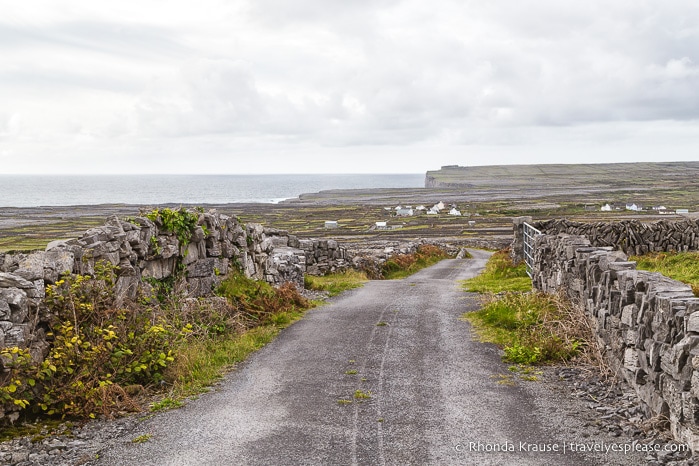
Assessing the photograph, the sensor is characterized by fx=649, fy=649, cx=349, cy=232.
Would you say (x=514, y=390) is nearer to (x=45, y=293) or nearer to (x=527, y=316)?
(x=527, y=316)

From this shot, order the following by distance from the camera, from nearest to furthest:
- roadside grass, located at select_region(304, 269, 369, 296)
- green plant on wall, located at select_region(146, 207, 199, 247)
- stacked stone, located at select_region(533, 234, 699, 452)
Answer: stacked stone, located at select_region(533, 234, 699, 452)
green plant on wall, located at select_region(146, 207, 199, 247)
roadside grass, located at select_region(304, 269, 369, 296)

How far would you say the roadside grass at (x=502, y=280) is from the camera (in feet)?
68.7

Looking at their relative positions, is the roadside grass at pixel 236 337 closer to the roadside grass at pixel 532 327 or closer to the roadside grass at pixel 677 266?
the roadside grass at pixel 532 327

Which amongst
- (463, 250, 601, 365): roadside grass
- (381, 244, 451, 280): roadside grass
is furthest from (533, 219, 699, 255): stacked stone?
(463, 250, 601, 365): roadside grass

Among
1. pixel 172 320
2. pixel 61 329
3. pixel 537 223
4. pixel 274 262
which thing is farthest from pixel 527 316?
pixel 537 223

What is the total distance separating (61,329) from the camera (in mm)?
9305

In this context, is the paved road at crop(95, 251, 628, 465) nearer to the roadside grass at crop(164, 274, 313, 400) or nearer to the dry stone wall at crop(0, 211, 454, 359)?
the roadside grass at crop(164, 274, 313, 400)

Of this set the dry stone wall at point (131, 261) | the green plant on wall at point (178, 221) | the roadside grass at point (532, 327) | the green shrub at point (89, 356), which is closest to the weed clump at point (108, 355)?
the green shrub at point (89, 356)

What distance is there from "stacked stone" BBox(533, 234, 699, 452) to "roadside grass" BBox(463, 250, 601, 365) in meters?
0.41

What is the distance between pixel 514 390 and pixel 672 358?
3014mm

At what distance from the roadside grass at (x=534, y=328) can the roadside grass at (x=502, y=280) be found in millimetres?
2894

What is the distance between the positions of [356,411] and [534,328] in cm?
539

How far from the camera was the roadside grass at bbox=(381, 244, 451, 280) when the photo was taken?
106 ft

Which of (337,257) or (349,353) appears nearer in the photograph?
(349,353)
